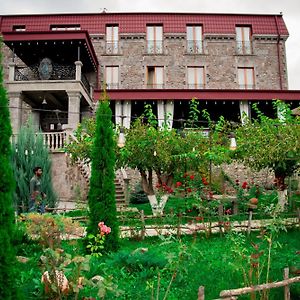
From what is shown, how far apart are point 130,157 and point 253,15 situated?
55.9 feet

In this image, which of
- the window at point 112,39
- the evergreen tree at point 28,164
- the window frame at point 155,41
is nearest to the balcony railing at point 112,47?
the window at point 112,39

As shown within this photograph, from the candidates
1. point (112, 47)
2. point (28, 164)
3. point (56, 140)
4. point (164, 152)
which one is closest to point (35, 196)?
point (28, 164)

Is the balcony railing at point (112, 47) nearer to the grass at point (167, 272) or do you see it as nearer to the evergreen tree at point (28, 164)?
the evergreen tree at point (28, 164)

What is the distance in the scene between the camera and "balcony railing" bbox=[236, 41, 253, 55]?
76.2ft

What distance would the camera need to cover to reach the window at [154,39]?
75.7 feet

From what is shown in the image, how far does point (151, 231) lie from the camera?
31.6ft

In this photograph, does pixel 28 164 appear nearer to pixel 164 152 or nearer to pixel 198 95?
pixel 164 152

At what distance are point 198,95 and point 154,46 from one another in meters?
6.07

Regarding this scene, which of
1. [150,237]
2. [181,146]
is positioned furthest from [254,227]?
[181,146]

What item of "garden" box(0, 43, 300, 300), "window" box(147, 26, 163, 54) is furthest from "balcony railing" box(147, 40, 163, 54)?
"garden" box(0, 43, 300, 300)

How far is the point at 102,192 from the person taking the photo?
23.4ft

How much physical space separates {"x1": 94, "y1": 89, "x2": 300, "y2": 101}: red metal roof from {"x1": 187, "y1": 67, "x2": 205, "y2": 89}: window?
380 centimetres

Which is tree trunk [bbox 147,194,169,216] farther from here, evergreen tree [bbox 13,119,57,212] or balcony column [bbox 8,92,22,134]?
balcony column [bbox 8,92,22,134]

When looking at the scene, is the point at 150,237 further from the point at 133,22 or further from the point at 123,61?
the point at 133,22
